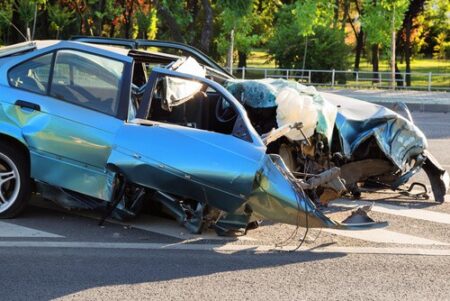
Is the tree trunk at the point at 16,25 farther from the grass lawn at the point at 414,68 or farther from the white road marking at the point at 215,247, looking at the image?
the white road marking at the point at 215,247

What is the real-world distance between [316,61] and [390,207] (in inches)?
1023

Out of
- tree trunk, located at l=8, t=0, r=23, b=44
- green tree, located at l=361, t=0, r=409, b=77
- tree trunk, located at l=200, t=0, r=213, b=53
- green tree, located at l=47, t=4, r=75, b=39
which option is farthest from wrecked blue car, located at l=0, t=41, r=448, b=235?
tree trunk, located at l=8, t=0, r=23, b=44

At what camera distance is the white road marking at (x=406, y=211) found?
22.3 ft

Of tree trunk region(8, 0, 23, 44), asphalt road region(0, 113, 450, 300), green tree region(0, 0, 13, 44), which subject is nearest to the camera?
asphalt road region(0, 113, 450, 300)

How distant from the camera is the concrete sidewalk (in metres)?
18.8

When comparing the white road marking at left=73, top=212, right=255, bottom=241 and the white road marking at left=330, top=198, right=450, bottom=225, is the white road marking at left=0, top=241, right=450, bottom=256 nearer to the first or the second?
the white road marking at left=73, top=212, right=255, bottom=241

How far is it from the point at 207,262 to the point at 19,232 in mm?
1790

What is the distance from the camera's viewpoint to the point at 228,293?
4500mm

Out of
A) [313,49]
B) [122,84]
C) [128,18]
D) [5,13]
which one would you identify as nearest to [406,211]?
[122,84]

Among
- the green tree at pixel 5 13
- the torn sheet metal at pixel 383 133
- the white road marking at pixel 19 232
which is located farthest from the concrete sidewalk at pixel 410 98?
the green tree at pixel 5 13

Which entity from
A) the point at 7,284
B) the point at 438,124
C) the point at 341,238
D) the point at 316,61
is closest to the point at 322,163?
the point at 341,238

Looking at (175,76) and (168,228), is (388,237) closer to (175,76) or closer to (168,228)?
(168,228)

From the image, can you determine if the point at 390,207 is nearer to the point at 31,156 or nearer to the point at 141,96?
the point at 141,96

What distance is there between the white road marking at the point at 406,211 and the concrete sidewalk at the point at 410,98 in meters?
11.1
